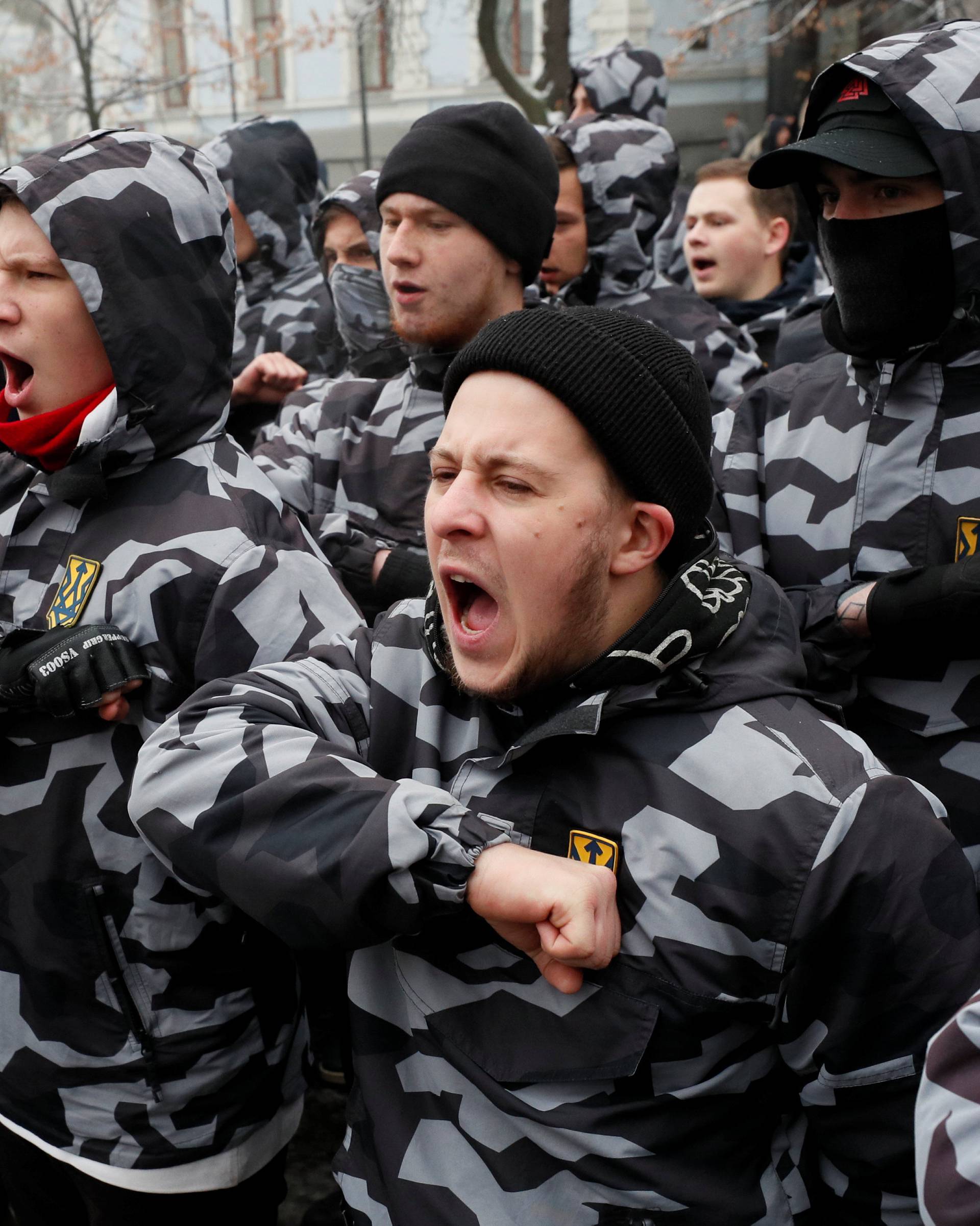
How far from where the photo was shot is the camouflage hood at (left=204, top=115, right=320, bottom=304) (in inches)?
207

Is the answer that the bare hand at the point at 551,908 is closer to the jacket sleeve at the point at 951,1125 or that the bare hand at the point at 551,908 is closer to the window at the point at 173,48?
the jacket sleeve at the point at 951,1125

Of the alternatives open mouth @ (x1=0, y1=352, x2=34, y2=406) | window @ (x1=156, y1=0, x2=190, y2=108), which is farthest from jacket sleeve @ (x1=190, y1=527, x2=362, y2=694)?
window @ (x1=156, y1=0, x2=190, y2=108)

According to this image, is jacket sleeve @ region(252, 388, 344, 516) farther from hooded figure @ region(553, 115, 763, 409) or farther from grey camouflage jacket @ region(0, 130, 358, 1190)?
hooded figure @ region(553, 115, 763, 409)

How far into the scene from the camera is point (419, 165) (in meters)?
3.18

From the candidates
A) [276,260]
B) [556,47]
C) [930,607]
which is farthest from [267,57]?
[930,607]

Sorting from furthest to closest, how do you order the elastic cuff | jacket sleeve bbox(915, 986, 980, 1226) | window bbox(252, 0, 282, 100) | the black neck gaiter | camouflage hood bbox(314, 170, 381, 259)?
window bbox(252, 0, 282, 100) → camouflage hood bbox(314, 170, 381, 259) → the elastic cuff → the black neck gaiter → jacket sleeve bbox(915, 986, 980, 1226)

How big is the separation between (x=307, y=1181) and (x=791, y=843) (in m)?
2.45

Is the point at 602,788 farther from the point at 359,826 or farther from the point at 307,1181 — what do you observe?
the point at 307,1181

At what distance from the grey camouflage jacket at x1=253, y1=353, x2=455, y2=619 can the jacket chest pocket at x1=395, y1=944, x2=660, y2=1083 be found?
1279mm

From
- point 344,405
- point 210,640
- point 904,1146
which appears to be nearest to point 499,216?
point 344,405

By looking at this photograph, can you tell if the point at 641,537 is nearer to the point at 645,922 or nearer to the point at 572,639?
the point at 572,639

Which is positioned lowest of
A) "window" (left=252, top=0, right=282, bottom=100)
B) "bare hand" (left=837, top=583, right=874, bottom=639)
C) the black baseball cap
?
"window" (left=252, top=0, right=282, bottom=100)

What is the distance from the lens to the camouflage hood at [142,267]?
2.20 metres

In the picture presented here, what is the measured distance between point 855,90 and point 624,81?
4165 millimetres
